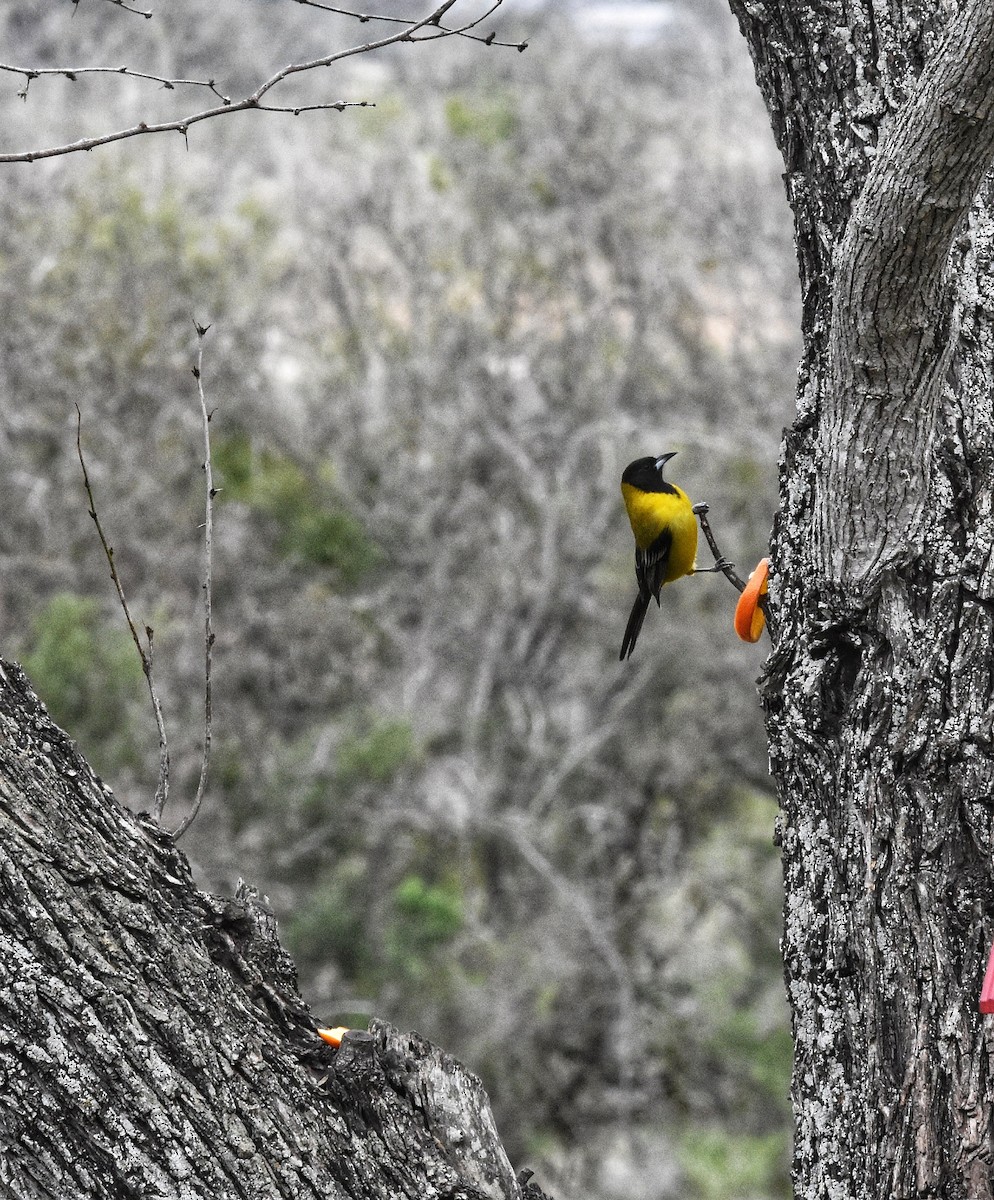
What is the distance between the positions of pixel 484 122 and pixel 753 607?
33.6 feet

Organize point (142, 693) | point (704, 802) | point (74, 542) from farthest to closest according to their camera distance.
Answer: point (704, 802)
point (74, 542)
point (142, 693)

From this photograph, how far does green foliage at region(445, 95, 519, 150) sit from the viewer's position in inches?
465

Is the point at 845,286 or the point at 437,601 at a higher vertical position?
the point at 437,601

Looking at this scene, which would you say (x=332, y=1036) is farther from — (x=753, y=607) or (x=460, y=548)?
(x=460, y=548)

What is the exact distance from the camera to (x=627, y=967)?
946cm

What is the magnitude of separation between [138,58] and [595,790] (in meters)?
7.59

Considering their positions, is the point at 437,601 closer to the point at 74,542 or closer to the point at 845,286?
the point at 74,542

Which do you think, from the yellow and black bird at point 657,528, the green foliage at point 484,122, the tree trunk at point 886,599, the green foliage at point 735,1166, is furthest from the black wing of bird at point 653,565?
the green foliage at point 484,122

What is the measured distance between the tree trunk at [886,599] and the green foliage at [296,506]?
767cm

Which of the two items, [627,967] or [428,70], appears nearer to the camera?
[627,967]

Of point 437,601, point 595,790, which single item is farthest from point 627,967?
point 437,601

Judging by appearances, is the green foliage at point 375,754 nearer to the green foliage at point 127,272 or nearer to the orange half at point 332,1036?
the green foliage at point 127,272

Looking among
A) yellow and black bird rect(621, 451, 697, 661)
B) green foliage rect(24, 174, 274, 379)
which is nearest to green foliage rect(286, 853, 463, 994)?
yellow and black bird rect(621, 451, 697, 661)

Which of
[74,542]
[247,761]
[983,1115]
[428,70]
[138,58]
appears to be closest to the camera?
[983,1115]
